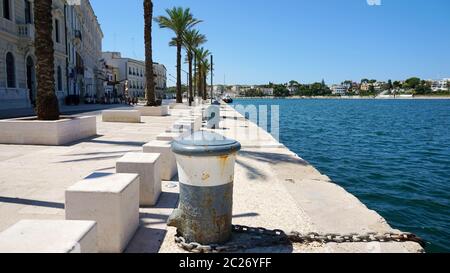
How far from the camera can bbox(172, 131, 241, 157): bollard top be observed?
370cm

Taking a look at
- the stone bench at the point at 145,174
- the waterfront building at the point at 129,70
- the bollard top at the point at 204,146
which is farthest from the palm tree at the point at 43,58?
the waterfront building at the point at 129,70

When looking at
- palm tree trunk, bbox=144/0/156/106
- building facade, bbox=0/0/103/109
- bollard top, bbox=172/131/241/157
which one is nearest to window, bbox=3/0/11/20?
building facade, bbox=0/0/103/109

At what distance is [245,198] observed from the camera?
5820 millimetres

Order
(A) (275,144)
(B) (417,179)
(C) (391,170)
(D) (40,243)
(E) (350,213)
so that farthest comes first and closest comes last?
1. (C) (391,170)
2. (A) (275,144)
3. (B) (417,179)
4. (E) (350,213)
5. (D) (40,243)

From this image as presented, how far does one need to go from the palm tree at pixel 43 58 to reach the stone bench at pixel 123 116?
747cm

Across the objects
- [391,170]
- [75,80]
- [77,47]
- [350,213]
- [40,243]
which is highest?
[77,47]

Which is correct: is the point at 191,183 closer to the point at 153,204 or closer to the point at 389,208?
the point at 153,204

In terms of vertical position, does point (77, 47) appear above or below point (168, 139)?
above

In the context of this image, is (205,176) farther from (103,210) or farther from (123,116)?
(123,116)

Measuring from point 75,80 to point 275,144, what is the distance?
3755 centimetres

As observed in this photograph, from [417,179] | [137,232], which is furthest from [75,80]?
[137,232]

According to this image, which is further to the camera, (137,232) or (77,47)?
(77,47)

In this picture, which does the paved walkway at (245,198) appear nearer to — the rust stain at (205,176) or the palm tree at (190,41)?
the rust stain at (205,176)
